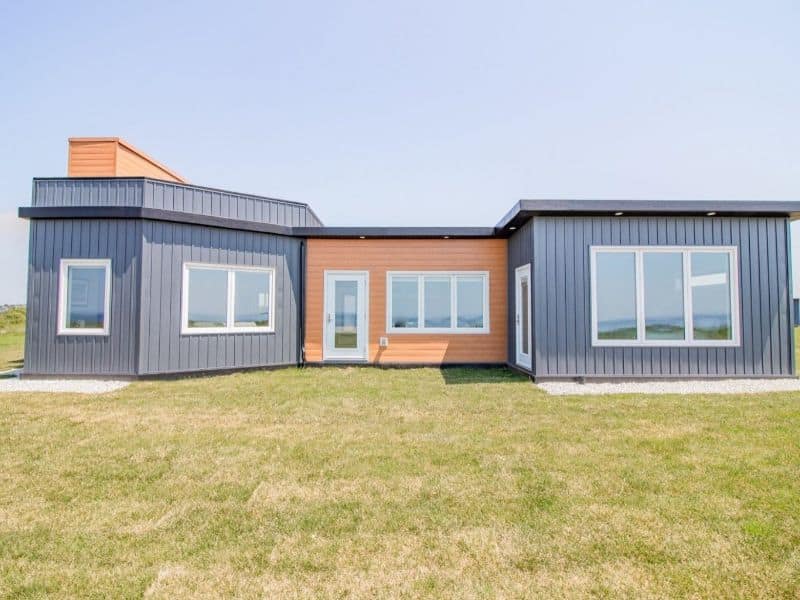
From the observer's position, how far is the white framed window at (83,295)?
7696 mm

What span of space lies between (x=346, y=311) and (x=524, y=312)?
380 centimetres

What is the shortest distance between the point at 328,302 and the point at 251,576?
25.5 ft

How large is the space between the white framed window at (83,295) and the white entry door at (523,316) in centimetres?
752

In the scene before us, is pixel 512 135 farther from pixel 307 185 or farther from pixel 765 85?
pixel 307 185

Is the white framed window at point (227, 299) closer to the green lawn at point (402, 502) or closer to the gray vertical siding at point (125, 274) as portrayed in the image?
the gray vertical siding at point (125, 274)

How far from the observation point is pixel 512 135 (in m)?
12.2

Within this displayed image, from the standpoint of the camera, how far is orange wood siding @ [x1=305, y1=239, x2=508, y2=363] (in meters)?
9.52

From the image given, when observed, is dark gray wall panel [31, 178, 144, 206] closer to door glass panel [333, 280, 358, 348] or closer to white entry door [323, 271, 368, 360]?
white entry door [323, 271, 368, 360]

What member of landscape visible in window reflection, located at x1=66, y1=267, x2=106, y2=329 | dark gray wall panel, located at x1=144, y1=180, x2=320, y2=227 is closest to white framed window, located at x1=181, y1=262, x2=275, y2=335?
dark gray wall panel, located at x1=144, y1=180, x2=320, y2=227

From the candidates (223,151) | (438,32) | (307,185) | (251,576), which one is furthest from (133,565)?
(307,185)

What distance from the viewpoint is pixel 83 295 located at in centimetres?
775

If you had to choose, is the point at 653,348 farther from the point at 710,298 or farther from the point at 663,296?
the point at 710,298

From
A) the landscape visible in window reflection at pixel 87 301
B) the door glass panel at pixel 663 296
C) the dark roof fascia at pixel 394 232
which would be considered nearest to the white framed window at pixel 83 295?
the landscape visible in window reflection at pixel 87 301

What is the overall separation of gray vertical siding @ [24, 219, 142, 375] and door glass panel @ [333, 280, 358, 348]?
12.5 feet
